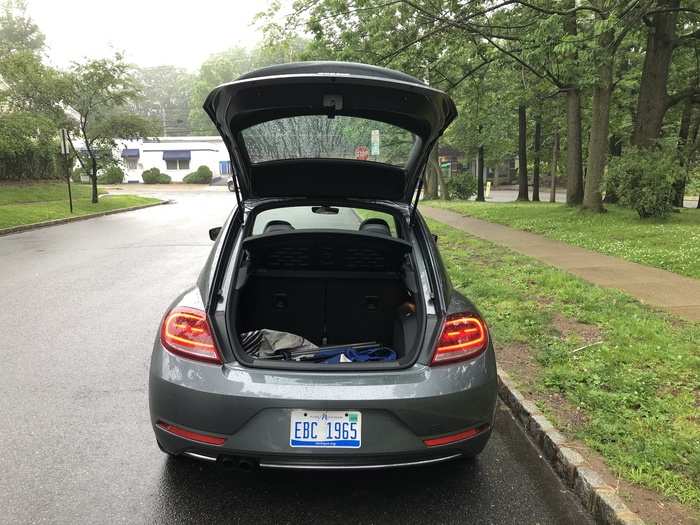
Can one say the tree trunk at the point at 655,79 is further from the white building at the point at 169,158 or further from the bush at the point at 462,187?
the white building at the point at 169,158

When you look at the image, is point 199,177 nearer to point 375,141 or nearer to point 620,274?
point 620,274

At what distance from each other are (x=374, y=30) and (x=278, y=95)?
36.4 ft

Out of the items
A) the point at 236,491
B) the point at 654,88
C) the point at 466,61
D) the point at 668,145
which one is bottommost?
the point at 236,491

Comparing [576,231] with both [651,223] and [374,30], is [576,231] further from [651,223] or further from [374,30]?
[374,30]

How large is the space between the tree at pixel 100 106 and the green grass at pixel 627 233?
1694cm

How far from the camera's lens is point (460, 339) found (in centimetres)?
255

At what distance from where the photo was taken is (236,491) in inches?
104

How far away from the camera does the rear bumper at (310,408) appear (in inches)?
88.7

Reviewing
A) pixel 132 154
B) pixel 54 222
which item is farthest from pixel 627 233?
pixel 132 154

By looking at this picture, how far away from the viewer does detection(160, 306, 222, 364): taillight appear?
241 centimetres

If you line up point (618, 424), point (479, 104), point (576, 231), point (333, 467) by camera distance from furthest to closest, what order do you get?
point (479, 104) → point (576, 231) → point (618, 424) → point (333, 467)

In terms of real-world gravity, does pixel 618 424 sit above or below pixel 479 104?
below

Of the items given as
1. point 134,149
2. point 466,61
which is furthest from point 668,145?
point 134,149

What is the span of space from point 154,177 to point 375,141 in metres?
56.8
